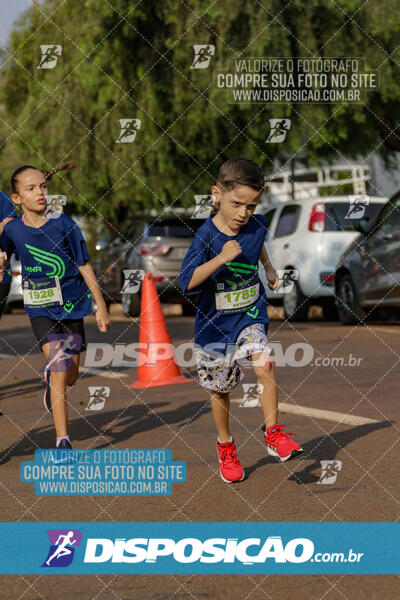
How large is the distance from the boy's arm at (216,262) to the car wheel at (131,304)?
13521 mm

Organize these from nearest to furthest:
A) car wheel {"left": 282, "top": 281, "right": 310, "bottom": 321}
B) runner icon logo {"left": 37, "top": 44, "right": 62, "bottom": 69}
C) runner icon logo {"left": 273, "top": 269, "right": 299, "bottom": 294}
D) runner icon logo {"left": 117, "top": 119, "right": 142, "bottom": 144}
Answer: runner icon logo {"left": 273, "top": 269, "right": 299, "bottom": 294}, car wheel {"left": 282, "top": 281, "right": 310, "bottom": 321}, runner icon logo {"left": 117, "top": 119, "right": 142, "bottom": 144}, runner icon logo {"left": 37, "top": 44, "right": 62, "bottom": 69}

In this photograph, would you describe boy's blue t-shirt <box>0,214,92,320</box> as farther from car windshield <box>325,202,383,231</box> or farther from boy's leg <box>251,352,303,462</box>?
car windshield <box>325,202,383,231</box>

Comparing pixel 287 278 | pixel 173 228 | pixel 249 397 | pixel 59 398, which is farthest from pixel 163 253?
pixel 59 398

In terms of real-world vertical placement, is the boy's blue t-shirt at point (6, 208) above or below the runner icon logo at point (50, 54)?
below

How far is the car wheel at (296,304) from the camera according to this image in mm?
16312

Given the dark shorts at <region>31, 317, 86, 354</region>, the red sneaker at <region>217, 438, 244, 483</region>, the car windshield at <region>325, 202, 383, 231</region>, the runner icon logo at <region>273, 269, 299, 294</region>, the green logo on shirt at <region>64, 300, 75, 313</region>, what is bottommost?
the runner icon logo at <region>273, 269, 299, 294</region>

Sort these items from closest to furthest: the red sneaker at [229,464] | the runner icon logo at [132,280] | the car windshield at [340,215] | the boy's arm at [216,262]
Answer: the boy's arm at [216,262], the red sneaker at [229,464], the car windshield at [340,215], the runner icon logo at [132,280]

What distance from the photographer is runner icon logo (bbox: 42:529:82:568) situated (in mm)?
4137

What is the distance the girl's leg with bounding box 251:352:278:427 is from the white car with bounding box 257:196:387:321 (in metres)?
9.88

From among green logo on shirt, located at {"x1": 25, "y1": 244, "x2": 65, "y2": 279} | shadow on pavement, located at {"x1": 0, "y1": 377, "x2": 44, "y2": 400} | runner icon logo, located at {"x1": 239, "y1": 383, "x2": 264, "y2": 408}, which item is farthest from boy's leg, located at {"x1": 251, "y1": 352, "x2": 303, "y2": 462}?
shadow on pavement, located at {"x1": 0, "y1": 377, "x2": 44, "y2": 400}

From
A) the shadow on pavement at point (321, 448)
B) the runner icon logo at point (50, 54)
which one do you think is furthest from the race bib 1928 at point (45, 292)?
the runner icon logo at point (50, 54)

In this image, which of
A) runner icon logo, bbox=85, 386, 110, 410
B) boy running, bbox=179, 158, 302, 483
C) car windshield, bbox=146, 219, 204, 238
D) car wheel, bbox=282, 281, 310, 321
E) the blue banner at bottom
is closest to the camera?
the blue banner at bottom

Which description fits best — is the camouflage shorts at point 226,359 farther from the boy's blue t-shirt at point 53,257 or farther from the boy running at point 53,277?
the boy's blue t-shirt at point 53,257

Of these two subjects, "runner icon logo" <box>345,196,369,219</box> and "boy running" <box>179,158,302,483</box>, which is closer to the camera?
"boy running" <box>179,158,302,483</box>
